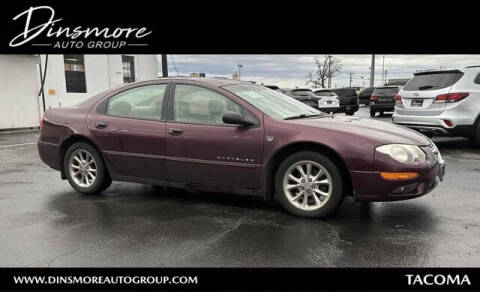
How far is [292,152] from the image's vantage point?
4344 mm

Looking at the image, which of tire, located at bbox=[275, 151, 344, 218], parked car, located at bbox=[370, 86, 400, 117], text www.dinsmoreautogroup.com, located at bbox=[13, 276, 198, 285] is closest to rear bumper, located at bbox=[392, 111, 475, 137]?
tire, located at bbox=[275, 151, 344, 218]

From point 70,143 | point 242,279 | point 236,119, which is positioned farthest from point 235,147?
point 70,143

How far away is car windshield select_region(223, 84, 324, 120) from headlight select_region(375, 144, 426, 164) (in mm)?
1125

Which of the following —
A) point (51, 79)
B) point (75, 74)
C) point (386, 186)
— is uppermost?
point (75, 74)

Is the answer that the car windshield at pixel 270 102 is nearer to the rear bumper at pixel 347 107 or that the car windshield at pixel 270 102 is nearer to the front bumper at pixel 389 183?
the front bumper at pixel 389 183

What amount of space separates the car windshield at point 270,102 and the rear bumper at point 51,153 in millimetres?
2441

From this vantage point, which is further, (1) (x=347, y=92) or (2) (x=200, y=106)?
(1) (x=347, y=92)

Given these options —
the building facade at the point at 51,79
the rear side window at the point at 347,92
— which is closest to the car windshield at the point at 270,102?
the building facade at the point at 51,79

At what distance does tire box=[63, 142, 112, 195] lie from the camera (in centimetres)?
531

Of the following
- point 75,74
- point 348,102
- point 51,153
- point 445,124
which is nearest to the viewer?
point 51,153

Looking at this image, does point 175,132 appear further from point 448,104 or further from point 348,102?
point 348,102

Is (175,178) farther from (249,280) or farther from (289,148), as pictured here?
(249,280)

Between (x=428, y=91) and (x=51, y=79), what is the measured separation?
14351mm

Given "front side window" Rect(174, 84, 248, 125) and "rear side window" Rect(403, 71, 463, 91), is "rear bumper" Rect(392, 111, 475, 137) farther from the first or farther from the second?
"front side window" Rect(174, 84, 248, 125)
